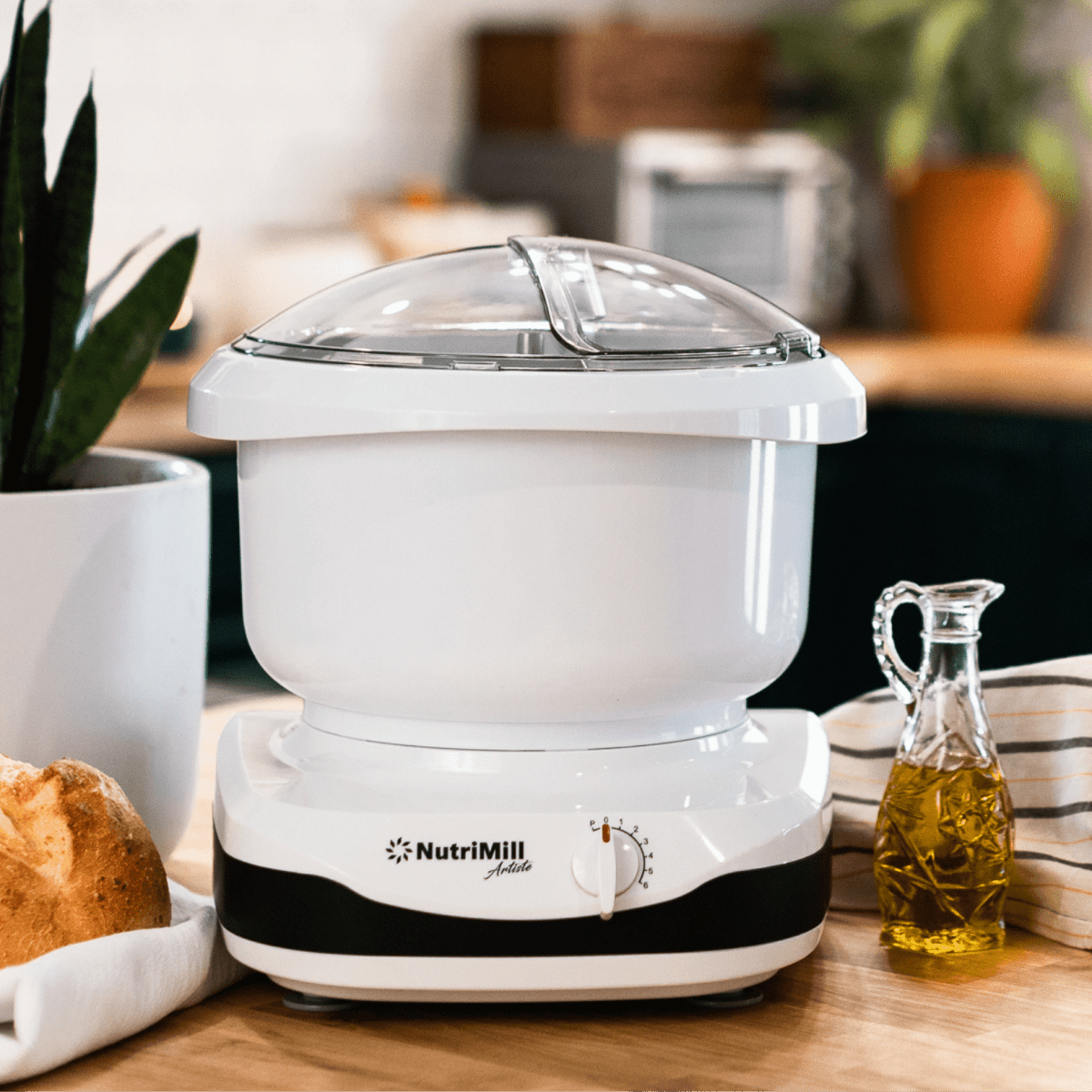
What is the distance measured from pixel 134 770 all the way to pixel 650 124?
96.2 inches

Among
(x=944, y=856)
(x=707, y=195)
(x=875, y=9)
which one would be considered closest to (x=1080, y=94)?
(x=875, y=9)

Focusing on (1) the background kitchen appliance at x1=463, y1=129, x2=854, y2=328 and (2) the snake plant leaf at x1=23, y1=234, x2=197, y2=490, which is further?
(1) the background kitchen appliance at x1=463, y1=129, x2=854, y2=328

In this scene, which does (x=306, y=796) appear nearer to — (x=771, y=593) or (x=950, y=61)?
(x=771, y=593)

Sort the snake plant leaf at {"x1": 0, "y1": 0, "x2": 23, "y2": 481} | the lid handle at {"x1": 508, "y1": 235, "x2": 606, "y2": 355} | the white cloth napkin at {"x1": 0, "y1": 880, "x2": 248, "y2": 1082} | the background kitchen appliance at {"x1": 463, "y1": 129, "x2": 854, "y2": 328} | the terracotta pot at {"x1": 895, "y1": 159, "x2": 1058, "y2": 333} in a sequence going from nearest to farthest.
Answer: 1. the white cloth napkin at {"x1": 0, "y1": 880, "x2": 248, "y2": 1082}
2. the lid handle at {"x1": 508, "y1": 235, "x2": 606, "y2": 355}
3. the snake plant leaf at {"x1": 0, "y1": 0, "x2": 23, "y2": 481}
4. the background kitchen appliance at {"x1": 463, "y1": 129, "x2": 854, "y2": 328}
5. the terracotta pot at {"x1": 895, "y1": 159, "x2": 1058, "y2": 333}

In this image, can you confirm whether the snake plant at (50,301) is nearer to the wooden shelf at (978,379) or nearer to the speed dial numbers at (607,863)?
the speed dial numbers at (607,863)

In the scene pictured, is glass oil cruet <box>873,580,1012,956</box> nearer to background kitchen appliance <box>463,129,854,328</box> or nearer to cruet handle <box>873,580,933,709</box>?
cruet handle <box>873,580,933,709</box>

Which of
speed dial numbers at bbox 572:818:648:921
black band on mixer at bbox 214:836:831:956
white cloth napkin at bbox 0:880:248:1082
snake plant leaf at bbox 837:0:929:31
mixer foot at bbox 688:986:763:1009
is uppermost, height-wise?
snake plant leaf at bbox 837:0:929:31

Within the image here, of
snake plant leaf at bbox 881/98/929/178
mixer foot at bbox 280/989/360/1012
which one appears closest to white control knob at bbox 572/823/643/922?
mixer foot at bbox 280/989/360/1012

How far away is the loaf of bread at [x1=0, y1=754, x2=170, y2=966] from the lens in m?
0.65

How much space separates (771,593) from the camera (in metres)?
0.68

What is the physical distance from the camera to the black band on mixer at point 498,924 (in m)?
0.64

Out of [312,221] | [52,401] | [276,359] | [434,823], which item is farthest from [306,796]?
[312,221]

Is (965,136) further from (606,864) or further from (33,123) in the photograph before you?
(606,864)

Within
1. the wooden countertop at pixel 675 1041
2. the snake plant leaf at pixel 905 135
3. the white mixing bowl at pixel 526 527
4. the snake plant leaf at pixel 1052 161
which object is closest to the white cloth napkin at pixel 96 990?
the wooden countertop at pixel 675 1041
